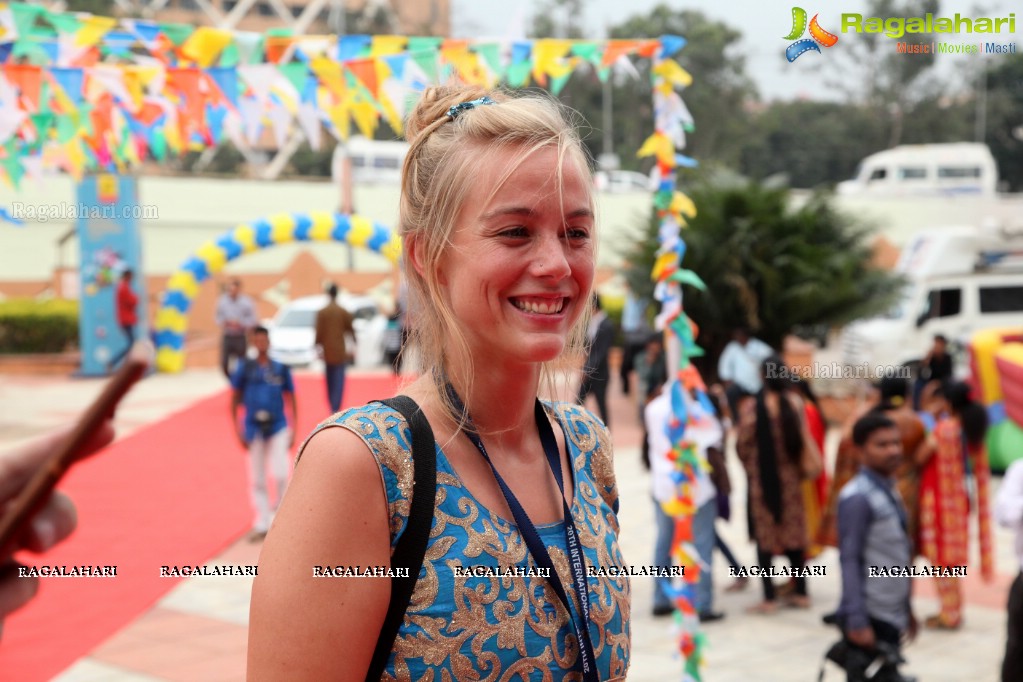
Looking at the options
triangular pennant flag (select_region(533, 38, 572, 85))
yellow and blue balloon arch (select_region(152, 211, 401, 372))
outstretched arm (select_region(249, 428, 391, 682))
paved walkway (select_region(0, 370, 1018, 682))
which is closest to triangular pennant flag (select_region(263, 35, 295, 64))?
triangular pennant flag (select_region(533, 38, 572, 85))

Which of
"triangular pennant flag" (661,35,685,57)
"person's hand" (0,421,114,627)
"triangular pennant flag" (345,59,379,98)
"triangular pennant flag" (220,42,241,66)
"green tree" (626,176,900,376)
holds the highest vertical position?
"triangular pennant flag" (220,42,241,66)

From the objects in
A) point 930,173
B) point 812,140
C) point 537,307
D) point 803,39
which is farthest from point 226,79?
point 812,140

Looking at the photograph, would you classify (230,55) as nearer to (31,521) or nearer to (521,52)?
(521,52)

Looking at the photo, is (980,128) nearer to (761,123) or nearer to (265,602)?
(761,123)

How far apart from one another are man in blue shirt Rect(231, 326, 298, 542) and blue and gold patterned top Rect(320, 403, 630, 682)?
21.0 feet

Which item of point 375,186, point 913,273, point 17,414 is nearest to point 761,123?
point 375,186

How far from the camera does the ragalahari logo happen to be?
335 centimetres

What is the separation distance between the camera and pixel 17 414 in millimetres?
13945

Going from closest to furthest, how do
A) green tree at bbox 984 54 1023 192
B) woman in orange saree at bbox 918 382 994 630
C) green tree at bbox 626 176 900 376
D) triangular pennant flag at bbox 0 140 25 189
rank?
woman in orange saree at bbox 918 382 994 630, triangular pennant flag at bbox 0 140 25 189, green tree at bbox 626 176 900 376, green tree at bbox 984 54 1023 192

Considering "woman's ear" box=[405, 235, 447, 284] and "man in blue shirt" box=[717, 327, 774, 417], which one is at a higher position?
"woman's ear" box=[405, 235, 447, 284]

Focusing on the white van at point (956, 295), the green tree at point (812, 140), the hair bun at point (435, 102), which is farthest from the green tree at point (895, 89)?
the hair bun at point (435, 102)

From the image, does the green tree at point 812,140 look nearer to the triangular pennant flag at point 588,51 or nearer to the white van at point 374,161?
the white van at point 374,161

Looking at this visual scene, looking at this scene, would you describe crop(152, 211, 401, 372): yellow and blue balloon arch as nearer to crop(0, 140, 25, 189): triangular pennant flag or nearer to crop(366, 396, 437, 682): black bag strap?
crop(0, 140, 25, 189): triangular pennant flag

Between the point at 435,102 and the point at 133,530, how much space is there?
22.7 feet
